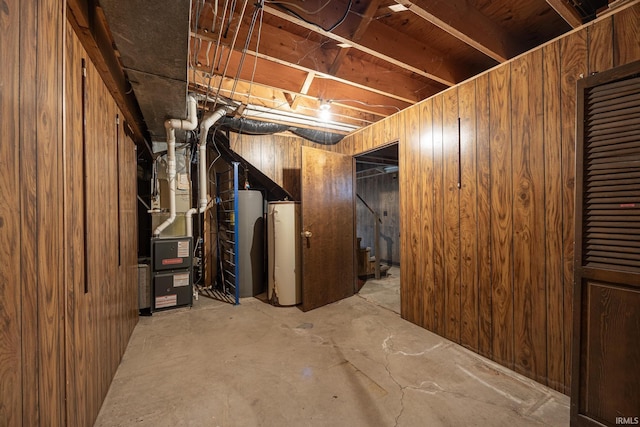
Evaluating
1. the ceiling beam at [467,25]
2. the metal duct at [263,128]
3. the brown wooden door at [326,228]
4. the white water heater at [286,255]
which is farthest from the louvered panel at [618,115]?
the metal duct at [263,128]

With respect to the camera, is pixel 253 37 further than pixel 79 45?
Yes

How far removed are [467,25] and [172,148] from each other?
3.11 metres

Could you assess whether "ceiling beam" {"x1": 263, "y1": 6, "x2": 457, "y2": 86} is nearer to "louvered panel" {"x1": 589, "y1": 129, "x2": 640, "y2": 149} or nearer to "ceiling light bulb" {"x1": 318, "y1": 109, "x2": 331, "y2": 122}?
"ceiling light bulb" {"x1": 318, "y1": 109, "x2": 331, "y2": 122}

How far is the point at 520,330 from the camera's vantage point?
6.04 feet

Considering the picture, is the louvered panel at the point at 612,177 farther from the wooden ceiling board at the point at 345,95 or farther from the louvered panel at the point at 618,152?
the wooden ceiling board at the point at 345,95

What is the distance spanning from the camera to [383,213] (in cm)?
621

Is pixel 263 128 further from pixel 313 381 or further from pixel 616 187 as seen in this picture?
pixel 616 187

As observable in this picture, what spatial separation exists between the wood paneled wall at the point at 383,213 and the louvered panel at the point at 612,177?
14.4ft

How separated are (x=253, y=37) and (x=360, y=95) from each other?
136 cm

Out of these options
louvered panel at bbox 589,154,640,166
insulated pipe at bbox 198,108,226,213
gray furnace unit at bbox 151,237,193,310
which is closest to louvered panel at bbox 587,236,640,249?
louvered panel at bbox 589,154,640,166

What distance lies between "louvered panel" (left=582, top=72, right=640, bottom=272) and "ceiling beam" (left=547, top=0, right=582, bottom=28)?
0.60 m

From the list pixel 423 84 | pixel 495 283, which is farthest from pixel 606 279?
pixel 423 84

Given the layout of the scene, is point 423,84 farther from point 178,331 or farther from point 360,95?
point 178,331

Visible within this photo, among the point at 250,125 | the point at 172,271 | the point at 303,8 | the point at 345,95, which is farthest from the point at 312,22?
the point at 172,271
